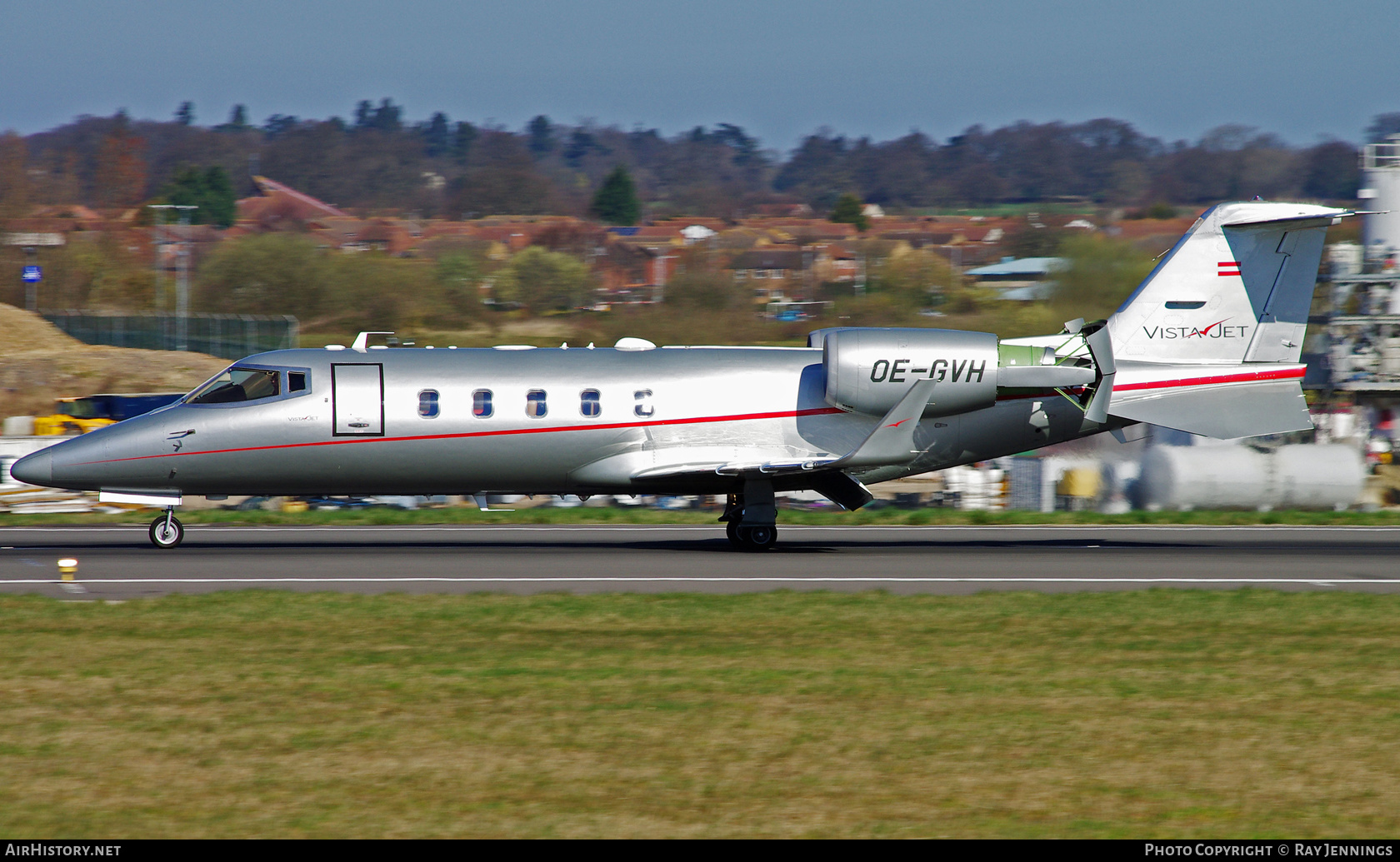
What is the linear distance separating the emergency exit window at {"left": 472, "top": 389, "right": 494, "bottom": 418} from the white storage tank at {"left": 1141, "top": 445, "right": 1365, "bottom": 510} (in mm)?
15771

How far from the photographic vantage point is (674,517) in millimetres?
28000

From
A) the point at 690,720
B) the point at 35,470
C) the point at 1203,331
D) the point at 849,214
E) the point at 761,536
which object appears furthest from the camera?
the point at 849,214

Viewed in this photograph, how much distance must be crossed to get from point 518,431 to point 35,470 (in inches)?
288

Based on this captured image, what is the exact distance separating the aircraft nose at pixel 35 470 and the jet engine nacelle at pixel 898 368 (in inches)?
476

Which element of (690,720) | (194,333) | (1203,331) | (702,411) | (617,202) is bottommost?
(690,720)

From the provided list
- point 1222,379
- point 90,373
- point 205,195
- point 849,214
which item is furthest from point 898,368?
point 205,195

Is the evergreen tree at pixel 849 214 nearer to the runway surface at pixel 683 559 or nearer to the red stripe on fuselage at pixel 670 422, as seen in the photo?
the runway surface at pixel 683 559

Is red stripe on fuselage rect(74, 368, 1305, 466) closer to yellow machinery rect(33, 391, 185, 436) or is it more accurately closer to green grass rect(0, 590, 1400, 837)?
green grass rect(0, 590, 1400, 837)

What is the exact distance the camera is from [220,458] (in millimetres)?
20531

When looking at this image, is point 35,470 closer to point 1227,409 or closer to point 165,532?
point 165,532

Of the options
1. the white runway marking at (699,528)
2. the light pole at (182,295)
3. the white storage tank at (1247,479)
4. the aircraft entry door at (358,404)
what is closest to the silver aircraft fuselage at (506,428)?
the aircraft entry door at (358,404)

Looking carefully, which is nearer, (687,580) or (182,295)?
(687,580)

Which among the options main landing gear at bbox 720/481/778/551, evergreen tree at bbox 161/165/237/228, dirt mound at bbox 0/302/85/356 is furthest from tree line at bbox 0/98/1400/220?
main landing gear at bbox 720/481/778/551

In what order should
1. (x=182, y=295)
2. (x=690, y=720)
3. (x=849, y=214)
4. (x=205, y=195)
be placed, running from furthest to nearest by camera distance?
1. (x=849, y=214)
2. (x=205, y=195)
3. (x=182, y=295)
4. (x=690, y=720)
